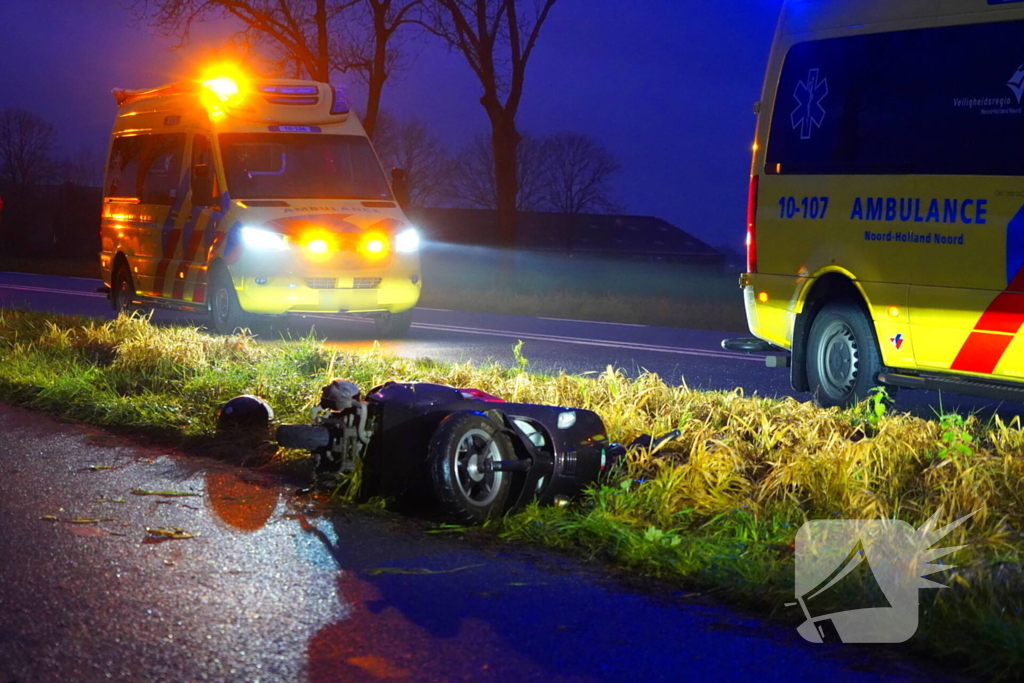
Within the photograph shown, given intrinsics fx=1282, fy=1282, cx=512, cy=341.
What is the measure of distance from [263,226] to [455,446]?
8.77 metres

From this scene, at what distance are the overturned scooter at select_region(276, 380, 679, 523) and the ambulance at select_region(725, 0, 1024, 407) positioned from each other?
324cm

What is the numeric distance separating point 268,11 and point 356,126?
16.0 metres

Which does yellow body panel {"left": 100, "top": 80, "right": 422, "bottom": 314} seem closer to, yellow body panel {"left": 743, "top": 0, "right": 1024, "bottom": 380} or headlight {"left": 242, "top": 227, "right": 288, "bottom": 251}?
headlight {"left": 242, "top": 227, "right": 288, "bottom": 251}

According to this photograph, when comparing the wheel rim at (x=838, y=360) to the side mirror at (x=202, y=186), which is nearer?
the wheel rim at (x=838, y=360)

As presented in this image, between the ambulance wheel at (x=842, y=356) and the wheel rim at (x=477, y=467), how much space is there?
13.2 feet

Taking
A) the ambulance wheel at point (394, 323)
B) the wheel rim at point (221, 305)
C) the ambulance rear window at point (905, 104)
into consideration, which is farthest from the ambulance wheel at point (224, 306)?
the ambulance rear window at point (905, 104)

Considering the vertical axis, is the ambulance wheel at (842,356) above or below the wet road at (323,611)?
above

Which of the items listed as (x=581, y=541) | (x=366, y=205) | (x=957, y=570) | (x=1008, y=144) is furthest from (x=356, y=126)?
(x=957, y=570)

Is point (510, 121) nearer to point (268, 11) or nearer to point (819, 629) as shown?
point (268, 11)

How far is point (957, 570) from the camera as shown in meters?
4.42

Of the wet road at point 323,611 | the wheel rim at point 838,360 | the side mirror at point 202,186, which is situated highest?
the side mirror at point 202,186

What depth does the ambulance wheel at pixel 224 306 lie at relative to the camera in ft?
46.0

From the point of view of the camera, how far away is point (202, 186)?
14.1 meters

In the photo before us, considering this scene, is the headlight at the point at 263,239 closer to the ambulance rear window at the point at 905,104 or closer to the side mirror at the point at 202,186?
the side mirror at the point at 202,186
